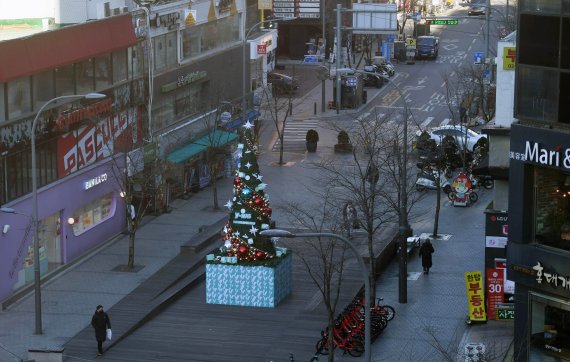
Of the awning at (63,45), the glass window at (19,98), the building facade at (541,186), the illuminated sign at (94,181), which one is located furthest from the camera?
the illuminated sign at (94,181)

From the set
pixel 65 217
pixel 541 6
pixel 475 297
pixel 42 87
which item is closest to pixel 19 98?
pixel 42 87

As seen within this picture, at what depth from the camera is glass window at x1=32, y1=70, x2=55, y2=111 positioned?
5684 centimetres

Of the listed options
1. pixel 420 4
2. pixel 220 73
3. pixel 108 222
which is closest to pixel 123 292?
pixel 108 222

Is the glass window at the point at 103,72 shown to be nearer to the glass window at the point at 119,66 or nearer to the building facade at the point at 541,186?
the glass window at the point at 119,66

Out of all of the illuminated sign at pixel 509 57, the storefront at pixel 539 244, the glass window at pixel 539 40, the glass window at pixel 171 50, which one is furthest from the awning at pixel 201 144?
the glass window at pixel 539 40

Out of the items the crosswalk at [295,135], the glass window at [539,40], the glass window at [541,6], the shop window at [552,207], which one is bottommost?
the crosswalk at [295,135]

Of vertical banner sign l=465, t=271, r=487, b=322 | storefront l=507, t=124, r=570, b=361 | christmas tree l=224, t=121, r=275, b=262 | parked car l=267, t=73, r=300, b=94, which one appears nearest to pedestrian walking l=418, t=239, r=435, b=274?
vertical banner sign l=465, t=271, r=487, b=322

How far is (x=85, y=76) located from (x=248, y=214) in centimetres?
1300

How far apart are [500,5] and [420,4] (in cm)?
899

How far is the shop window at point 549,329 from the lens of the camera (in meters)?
41.3

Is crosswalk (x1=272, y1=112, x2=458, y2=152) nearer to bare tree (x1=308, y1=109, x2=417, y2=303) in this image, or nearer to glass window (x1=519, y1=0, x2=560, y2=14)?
bare tree (x1=308, y1=109, x2=417, y2=303)

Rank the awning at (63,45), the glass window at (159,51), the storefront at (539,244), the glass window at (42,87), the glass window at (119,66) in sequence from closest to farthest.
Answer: the storefront at (539,244) → the awning at (63,45) → the glass window at (42,87) → the glass window at (119,66) → the glass window at (159,51)

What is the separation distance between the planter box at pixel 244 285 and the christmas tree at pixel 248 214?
55 centimetres

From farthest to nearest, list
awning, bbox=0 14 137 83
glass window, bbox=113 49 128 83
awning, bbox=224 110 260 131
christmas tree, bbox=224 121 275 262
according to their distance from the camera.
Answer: awning, bbox=224 110 260 131
glass window, bbox=113 49 128 83
awning, bbox=0 14 137 83
christmas tree, bbox=224 121 275 262
